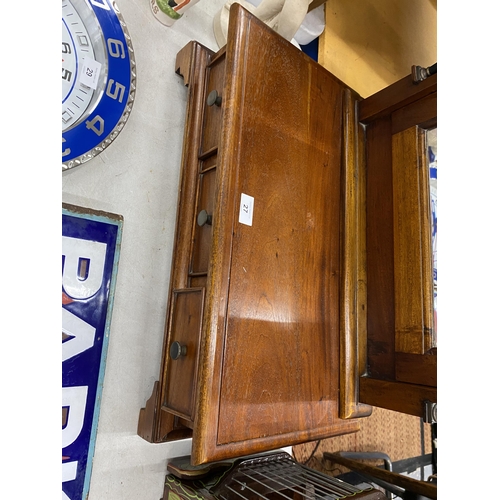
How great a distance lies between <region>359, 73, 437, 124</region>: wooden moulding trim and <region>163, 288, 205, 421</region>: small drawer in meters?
0.88

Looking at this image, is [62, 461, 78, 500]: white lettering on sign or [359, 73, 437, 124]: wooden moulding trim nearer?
[62, 461, 78, 500]: white lettering on sign

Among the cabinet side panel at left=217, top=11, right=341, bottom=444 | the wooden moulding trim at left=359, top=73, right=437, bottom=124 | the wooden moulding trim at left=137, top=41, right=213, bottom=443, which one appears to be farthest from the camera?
the wooden moulding trim at left=359, top=73, right=437, bottom=124

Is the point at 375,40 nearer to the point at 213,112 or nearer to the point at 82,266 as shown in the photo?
the point at 213,112

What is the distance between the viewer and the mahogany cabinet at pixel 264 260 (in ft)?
3.28

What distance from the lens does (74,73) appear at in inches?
44.2

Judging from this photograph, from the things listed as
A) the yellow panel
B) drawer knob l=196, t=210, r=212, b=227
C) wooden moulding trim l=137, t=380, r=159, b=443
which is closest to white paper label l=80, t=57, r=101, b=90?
drawer knob l=196, t=210, r=212, b=227

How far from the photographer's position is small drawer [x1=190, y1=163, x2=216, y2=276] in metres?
1.14

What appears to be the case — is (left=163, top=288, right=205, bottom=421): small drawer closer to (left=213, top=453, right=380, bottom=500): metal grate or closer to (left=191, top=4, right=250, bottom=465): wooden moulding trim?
(left=191, top=4, right=250, bottom=465): wooden moulding trim

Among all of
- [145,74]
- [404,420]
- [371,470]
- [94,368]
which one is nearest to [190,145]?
[145,74]

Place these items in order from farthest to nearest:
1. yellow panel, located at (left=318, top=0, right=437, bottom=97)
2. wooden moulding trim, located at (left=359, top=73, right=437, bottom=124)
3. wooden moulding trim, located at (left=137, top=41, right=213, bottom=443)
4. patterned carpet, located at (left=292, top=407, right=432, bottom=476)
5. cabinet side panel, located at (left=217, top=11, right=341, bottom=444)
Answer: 1. yellow panel, located at (left=318, top=0, right=437, bottom=97)
2. patterned carpet, located at (left=292, top=407, right=432, bottom=476)
3. wooden moulding trim, located at (left=359, top=73, right=437, bottom=124)
4. wooden moulding trim, located at (left=137, top=41, right=213, bottom=443)
5. cabinet side panel, located at (left=217, top=11, right=341, bottom=444)

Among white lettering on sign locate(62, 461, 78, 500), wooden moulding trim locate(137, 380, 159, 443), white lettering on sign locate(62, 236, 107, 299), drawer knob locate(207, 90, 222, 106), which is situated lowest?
white lettering on sign locate(62, 461, 78, 500)
